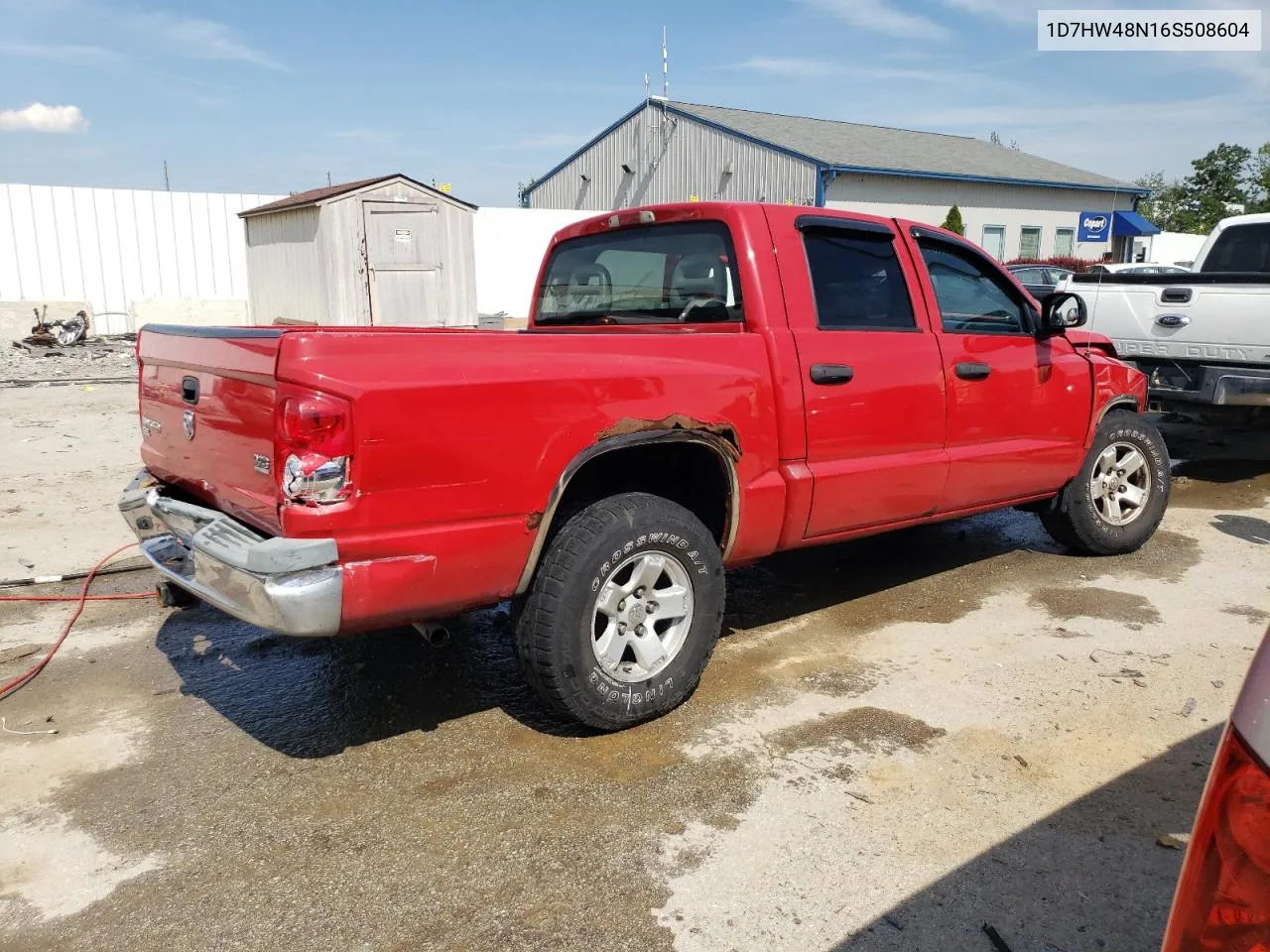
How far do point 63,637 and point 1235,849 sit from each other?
4.76 metres

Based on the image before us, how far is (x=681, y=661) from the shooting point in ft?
11.9

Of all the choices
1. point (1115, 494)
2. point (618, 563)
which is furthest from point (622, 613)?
point (1115, 494)

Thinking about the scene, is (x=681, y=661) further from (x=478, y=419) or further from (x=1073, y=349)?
(x=1073, y=349)

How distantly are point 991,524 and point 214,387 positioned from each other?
5.20m

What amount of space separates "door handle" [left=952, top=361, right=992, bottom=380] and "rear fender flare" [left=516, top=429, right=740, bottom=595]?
4.74ft

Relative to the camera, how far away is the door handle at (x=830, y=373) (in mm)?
3941

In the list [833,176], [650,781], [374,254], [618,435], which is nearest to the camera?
[650,781]

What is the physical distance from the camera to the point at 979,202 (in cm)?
3033

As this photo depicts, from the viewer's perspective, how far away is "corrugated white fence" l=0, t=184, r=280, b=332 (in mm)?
19359

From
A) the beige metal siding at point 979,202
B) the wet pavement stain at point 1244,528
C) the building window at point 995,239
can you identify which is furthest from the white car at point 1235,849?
the building window at point 995,239

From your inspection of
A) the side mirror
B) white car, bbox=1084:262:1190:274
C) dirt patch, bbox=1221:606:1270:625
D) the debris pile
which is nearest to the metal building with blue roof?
white car, bbox=1084:262:1190:274

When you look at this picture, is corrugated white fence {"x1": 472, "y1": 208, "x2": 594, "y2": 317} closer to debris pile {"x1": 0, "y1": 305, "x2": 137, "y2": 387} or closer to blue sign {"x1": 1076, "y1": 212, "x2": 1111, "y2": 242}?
debris pile {"x1": 0, "y1": 305, "x2": 137, "y2": 387}

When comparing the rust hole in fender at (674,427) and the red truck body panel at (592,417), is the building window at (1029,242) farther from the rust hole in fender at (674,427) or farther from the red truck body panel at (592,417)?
the rust hole in fender at (674,427)

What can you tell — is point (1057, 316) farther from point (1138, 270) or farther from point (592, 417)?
point (1138, 270)
